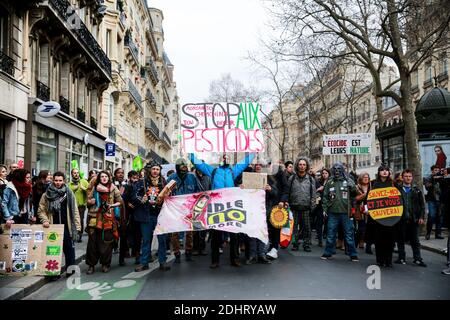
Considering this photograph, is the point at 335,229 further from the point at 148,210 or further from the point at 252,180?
the point at 148,210

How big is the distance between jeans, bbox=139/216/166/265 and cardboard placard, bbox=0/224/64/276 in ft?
4.62

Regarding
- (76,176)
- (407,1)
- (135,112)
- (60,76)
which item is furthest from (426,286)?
(135,112)

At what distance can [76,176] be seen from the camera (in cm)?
1215

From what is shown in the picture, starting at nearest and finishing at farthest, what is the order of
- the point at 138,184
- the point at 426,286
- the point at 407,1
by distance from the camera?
the point at 426,286
the point at 138,184
the point at 407,1

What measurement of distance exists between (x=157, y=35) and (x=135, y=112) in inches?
1278

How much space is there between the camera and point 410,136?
46.5ft

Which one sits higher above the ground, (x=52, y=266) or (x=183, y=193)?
(x=183, y=193)

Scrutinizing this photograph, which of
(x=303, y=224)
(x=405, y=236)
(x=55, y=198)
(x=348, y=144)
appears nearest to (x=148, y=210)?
(x=55, y=198)

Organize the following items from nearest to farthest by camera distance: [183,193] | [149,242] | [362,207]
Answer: [149,242] < [183,193] < [362,207]

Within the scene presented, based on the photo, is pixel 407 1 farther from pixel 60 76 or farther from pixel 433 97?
pixel 60 76

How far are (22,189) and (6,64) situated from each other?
790 centimetres

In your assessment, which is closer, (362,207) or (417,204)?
(417,204)

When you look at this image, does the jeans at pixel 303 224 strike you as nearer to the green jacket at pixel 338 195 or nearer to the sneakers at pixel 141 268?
the green jacket at pixel 338 195

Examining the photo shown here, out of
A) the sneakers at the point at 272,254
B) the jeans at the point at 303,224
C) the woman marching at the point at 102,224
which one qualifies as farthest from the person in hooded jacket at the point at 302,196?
the woman marching at the point at 102,224
